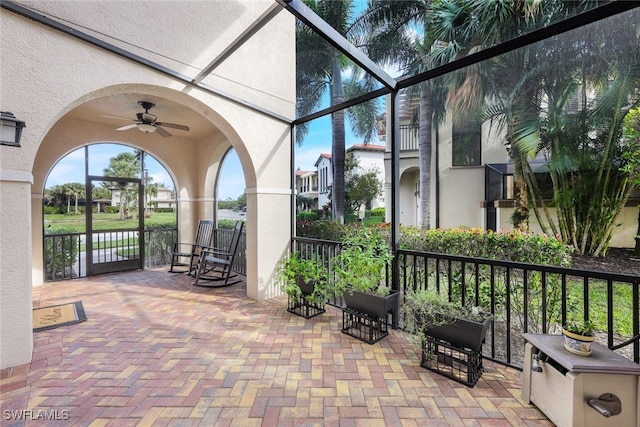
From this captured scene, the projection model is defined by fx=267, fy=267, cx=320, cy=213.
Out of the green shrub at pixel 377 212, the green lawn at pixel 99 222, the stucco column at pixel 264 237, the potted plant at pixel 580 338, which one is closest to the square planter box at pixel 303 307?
the stucco column at pixel 264 237

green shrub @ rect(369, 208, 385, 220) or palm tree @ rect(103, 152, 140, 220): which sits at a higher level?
palm tree @ rect(103, 152, 140, 220)

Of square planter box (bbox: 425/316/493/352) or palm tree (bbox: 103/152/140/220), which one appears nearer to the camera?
square planter box (bbox: 425/316/493/352)

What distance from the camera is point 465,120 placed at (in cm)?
841

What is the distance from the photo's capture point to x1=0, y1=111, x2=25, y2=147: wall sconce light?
199 cm

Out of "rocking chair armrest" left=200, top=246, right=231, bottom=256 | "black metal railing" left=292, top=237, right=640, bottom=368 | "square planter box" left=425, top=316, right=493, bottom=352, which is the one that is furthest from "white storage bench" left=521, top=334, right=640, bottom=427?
"rocking chair armrest" left=200, top=246, right=231, bottom=256

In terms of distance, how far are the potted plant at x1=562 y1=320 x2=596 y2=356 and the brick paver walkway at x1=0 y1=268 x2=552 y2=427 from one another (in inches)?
18.7

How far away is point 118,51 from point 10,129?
1.15 metres

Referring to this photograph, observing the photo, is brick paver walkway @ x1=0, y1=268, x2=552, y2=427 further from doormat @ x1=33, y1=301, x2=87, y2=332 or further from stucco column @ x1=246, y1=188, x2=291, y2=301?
stucco column @ x1=246, y1=188, x2=291, y2=301

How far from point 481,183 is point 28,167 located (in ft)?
32.8

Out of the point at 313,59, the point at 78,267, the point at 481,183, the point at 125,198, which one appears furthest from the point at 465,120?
the point at 78,267

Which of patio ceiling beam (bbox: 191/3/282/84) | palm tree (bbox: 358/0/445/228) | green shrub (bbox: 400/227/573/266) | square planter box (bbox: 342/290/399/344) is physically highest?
palm tree (bbox: 358/0/445/228)

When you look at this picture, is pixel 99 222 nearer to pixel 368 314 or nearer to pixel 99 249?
pixel 99 249

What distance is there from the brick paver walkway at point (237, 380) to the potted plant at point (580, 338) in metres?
0.47

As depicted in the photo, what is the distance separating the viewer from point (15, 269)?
212cm
